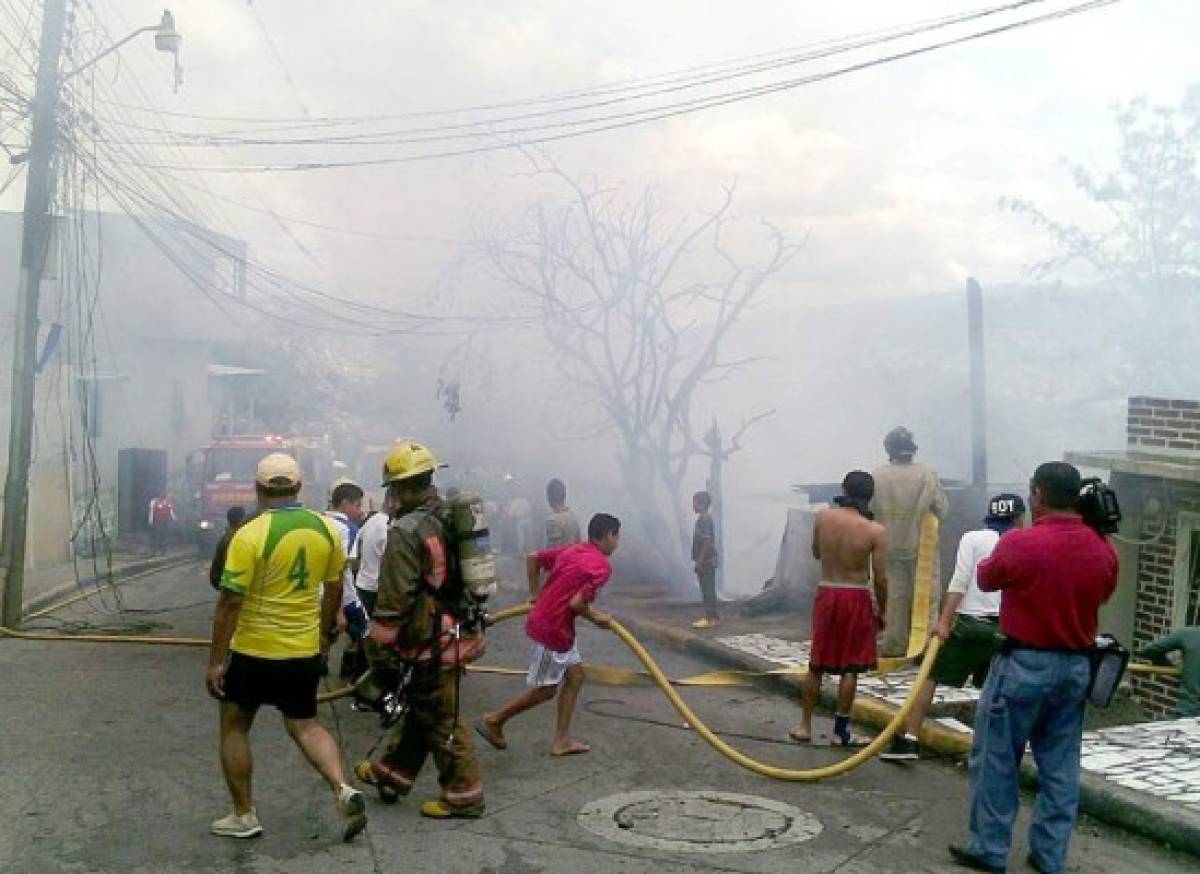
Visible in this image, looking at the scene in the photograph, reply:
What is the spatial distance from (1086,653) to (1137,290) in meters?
25.4

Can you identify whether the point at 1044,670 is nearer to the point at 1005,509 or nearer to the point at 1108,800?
the point at 1108,800

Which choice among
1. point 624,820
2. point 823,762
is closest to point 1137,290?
point 823,762

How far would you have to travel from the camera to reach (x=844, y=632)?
733cm

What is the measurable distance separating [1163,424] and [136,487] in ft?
71.8

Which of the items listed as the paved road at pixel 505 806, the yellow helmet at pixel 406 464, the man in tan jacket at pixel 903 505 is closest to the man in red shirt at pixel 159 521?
the paved road at pixel 505 806

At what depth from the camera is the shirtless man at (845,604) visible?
288 inches

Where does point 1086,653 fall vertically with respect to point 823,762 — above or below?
above

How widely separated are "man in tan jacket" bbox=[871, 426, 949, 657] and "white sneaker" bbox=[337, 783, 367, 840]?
5.51 m

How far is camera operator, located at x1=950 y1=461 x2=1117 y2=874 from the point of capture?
16.5ft

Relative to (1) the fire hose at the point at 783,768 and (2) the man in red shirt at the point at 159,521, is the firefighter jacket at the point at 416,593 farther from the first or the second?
(2) the man in red shirt at the point at 159,521

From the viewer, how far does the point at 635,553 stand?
21078mm

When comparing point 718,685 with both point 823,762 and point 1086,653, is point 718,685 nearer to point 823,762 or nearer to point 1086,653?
point 823,762

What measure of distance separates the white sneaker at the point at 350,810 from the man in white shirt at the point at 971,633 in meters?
3.29

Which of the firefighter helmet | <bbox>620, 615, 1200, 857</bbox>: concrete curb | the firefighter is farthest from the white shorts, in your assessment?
the firefighter helmet
